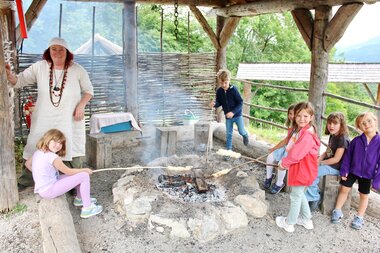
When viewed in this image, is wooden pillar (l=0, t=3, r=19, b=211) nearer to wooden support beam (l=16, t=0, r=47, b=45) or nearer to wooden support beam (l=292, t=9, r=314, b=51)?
wooden support beam (l=16, t=0, r=47, b=45)

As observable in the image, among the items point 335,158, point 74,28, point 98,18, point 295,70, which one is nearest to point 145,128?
point 335,158

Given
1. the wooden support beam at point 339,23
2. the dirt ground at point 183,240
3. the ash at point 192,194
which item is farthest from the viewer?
the wooden support beam at point 339,23

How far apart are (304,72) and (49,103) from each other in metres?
8.16

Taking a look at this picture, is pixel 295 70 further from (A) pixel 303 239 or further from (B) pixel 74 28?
(B) pixel 74 28

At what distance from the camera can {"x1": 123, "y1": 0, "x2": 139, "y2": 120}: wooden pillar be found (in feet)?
19.2

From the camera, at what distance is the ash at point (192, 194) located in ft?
11.9

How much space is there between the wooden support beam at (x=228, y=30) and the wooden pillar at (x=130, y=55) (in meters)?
1.80

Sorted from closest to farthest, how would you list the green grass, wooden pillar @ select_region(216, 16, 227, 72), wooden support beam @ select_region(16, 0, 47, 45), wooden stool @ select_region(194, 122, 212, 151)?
the green grass → wooden support beam @ select_region(16, 0, 47, 45) → wooden stool @ select_region(194, 122, 212, 151) → wooden pillar @ select_region(216, 16, 227, 72)

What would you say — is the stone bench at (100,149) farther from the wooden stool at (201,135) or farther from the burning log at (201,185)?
the burning log at (201,185)

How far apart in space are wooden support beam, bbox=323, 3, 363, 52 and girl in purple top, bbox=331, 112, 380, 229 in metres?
1.48

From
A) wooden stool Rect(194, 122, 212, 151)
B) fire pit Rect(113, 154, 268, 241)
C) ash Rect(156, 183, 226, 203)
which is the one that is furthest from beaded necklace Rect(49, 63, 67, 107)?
wooden stool Rect(194, 122, 212, 151)

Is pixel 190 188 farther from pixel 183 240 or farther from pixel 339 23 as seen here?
pixel 339 23

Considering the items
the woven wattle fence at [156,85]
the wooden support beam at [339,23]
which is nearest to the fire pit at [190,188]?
the wooden support beam at [339,23]

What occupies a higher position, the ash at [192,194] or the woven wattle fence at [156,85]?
the woven wattle fence at [156,85]
